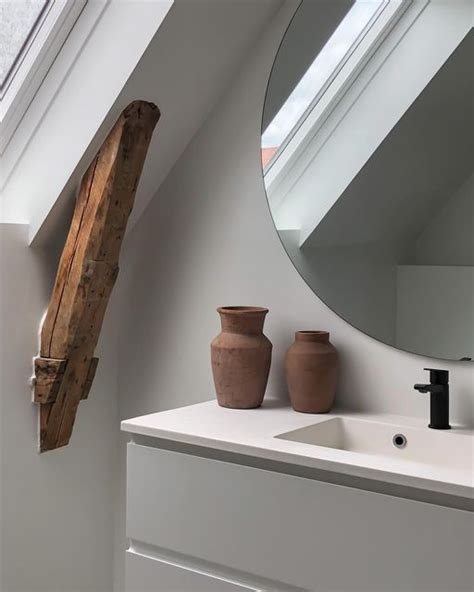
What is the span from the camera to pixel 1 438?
2184 millimetres

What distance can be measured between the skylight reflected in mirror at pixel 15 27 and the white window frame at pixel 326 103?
72 centimetres

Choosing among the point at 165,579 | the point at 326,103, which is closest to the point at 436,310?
the point at 326,103

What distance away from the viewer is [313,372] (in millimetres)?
2012

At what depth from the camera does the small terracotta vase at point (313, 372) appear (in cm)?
201

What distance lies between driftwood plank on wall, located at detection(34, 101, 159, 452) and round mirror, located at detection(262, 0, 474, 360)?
0.35 metres

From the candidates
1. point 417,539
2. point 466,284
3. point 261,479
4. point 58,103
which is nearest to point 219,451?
point 261,479

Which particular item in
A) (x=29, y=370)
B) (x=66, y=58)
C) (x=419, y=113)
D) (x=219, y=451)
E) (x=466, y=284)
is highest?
(x=66, y=58)

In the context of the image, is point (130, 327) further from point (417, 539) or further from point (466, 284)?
point (417, 539)

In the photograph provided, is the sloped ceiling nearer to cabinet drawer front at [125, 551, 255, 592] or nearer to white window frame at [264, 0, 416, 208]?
white window frame at [264, 0, 416, 208]

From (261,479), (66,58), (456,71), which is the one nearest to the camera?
(261,479)

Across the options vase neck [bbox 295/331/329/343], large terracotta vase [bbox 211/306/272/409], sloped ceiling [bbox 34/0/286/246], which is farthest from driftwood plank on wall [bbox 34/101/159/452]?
vase neck [bbox 295/331/329/343]

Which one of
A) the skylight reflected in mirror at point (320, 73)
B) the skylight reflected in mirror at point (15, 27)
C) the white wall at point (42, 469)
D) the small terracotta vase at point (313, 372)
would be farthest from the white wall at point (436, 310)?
Answer: the skylight reflected in mirror at point (15, 27)

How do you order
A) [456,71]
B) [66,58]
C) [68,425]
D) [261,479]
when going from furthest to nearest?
[68,425] < [66,58] < [456,71] < [261,479]

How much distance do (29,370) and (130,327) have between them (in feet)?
1.26
